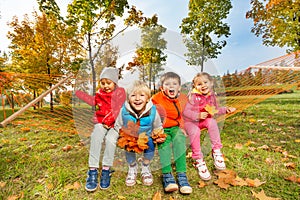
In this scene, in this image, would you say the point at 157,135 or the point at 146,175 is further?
the point at 146,175

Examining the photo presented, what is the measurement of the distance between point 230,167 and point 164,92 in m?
1.02

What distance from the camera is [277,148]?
2.44 meters

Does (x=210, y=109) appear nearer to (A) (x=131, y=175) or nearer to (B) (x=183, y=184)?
(B) (x=183, y=184)

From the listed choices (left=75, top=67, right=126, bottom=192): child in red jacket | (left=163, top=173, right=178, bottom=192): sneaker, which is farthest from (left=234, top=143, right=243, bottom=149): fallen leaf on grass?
(left=75, top=67, right=126, bottom=192): child in red jacket

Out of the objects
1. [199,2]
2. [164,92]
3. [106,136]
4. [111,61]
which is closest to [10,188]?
[106,136]

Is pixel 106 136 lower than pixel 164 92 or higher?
lower

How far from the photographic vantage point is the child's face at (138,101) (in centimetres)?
178

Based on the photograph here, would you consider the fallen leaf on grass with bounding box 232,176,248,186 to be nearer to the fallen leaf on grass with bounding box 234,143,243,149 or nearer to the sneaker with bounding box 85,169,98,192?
the fallen leaf on grass with bounding box 234,143,243,149

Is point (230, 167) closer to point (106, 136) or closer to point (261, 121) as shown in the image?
point (106, 136)

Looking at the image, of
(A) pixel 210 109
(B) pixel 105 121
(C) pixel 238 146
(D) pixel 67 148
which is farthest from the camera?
(D) pixel 67 148

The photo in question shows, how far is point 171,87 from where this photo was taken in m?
1.85

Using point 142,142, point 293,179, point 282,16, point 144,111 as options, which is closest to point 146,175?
point 142,142

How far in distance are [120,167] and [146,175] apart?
0.30m

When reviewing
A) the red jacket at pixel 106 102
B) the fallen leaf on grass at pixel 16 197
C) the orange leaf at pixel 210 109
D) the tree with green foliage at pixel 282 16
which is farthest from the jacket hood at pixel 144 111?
the tree with green foliage at pixel 282 16
